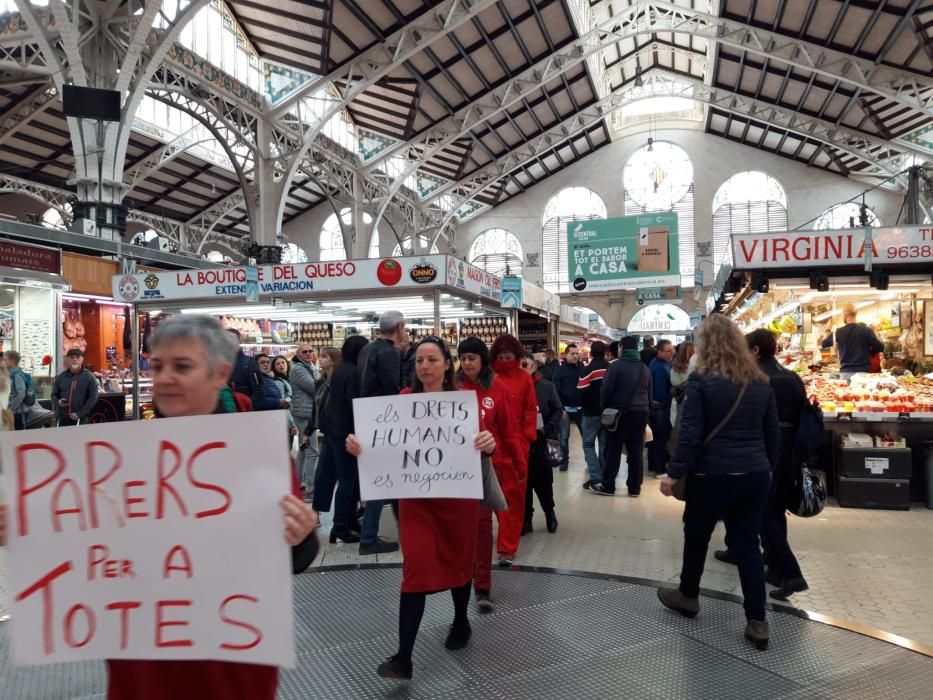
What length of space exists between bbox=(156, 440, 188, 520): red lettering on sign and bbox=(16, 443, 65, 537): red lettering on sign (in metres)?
0.21

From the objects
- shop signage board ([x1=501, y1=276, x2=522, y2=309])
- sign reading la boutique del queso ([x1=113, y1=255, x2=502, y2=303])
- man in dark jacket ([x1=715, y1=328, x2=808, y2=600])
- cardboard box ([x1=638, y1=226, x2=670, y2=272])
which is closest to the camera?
man in dark jacket ([x1=715, y1=328, x2=808, y2=600])

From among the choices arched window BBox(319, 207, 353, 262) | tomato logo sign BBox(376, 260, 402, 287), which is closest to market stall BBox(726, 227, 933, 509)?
tomato logo sign BBox(376, 260, 402, 287)

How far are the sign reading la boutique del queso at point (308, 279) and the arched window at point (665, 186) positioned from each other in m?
22.2

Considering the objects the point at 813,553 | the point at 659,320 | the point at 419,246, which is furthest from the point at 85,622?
the point at 659,320

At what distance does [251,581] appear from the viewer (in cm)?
145

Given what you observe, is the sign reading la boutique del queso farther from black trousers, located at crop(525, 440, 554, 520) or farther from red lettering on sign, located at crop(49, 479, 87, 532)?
red lettering on sign, located at crop(49, 479, 87, 532)

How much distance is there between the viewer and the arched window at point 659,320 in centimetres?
3091

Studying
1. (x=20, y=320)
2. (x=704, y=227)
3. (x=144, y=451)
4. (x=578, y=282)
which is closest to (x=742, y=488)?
(x=144, y=451)

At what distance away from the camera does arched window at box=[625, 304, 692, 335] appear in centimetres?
3091

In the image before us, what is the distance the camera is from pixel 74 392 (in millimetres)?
8094

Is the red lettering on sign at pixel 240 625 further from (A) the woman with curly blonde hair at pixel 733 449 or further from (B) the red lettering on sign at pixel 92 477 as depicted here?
(A) the woman with curly blonde hair at pixel 733 449

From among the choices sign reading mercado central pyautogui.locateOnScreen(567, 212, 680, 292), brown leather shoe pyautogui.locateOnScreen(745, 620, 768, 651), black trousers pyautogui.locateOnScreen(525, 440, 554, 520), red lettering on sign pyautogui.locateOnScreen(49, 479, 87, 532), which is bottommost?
brown leather shoe pyautogui.locateOnScreen(745, 620, 768, 651)

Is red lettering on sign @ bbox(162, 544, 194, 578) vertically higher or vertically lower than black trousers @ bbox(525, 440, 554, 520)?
higher

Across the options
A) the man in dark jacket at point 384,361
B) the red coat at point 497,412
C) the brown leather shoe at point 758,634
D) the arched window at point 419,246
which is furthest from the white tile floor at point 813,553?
the arched window at point 419,246
